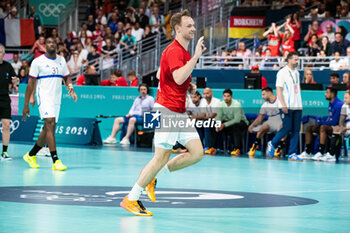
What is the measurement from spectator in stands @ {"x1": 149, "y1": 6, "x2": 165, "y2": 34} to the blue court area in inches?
458

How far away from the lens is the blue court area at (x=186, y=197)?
6992mm

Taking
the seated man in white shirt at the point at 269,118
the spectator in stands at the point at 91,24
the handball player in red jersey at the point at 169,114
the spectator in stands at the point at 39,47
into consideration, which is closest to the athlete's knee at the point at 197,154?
the handball player in red jersey at the point at 169,114

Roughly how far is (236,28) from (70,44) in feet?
19.9

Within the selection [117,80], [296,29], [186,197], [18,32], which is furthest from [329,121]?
[18,32]

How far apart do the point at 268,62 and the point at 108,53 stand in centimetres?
616

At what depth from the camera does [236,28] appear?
25141 mm

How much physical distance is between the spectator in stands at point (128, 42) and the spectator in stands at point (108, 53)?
1.23ft

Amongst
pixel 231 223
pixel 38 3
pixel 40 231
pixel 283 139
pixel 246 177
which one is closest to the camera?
pixel 40 231

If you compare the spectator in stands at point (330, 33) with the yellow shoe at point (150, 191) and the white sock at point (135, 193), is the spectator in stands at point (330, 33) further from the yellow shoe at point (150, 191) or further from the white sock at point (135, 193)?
the white sock at point (135, 193)

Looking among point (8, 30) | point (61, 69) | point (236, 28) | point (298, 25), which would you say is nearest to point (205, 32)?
point (236, 28)

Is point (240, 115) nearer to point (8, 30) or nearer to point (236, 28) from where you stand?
point (236, 28)

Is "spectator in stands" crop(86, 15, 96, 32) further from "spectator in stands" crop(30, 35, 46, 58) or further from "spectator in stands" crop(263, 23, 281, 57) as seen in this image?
"spectator in stands" crop(263, 23, 281, 57)

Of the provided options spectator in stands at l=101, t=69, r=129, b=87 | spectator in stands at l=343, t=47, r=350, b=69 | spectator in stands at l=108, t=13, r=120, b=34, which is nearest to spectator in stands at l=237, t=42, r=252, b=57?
spectator in stands at l=343, t=47, r=350, b=69

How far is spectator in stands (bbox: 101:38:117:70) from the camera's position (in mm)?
24653
